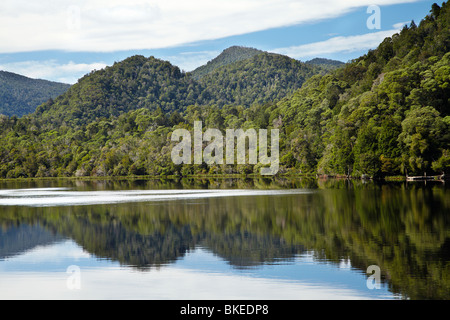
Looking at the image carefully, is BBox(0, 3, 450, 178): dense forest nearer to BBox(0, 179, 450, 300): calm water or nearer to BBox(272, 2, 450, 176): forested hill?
BBox(272, 2, 450, 176): forested hill

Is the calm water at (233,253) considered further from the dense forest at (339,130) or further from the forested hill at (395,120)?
the dense forest at (339,130)

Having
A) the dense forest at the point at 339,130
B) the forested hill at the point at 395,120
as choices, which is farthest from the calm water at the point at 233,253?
the dense forest at the point at 339,130

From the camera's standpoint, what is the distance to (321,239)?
22625 mm

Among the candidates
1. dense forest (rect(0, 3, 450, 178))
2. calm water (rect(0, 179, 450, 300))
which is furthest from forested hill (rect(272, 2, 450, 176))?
calm water (rect(0, 179, 450, 300))

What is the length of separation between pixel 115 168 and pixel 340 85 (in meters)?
62.8

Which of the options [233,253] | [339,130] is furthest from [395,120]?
[233,253]

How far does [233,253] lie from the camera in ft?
66.9

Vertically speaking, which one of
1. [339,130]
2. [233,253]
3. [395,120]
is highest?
[395,120]

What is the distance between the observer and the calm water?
48.9 ft

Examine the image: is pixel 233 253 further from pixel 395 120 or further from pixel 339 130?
pixel 339 130

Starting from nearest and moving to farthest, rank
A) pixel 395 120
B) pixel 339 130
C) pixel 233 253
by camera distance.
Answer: pixel 233 253
pixel 395 120
pixel 339 130

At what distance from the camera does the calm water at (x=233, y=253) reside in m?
14.9

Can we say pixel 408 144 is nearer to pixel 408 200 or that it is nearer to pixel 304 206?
pixel 408 200
